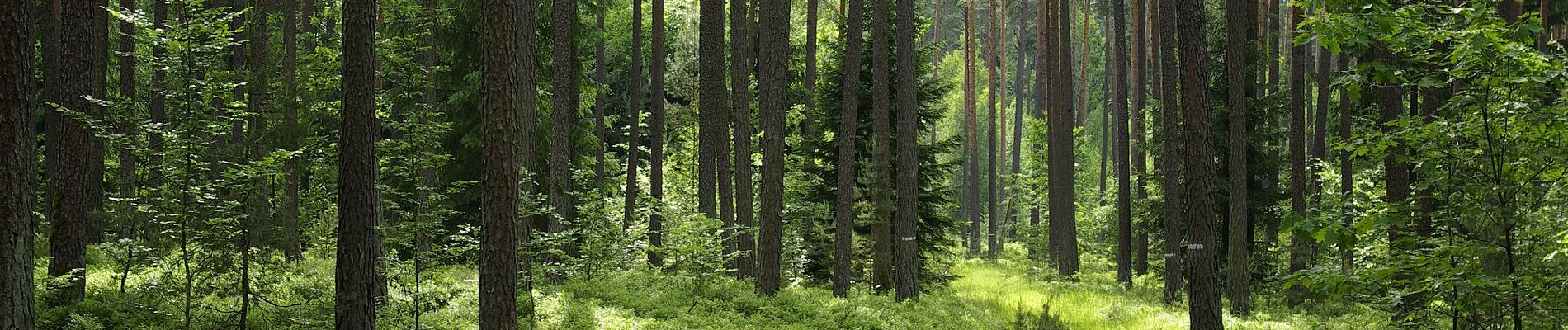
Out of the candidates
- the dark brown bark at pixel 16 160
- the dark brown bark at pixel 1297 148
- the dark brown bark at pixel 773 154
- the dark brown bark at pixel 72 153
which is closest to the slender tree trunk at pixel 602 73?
the dark brown bark at pixel 773 154

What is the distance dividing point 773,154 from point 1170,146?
678cm

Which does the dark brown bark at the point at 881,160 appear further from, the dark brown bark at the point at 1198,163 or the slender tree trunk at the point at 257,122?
the slender tree trunk at the point at 257,122

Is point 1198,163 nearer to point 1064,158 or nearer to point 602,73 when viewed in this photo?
point 1064,158

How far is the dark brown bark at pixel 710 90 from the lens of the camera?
1698 centimetres

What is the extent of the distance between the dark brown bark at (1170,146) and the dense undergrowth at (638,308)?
0.76 metres

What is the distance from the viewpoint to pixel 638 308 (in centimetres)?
1345

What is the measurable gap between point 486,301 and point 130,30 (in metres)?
10.5

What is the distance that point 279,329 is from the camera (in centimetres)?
1041

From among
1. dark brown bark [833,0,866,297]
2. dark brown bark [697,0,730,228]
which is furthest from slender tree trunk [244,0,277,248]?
dark brown bark [833,0,866,297]

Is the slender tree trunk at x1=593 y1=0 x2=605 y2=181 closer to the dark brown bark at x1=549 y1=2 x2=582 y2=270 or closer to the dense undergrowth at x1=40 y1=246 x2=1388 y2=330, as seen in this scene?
the dark brown bark at x1=549 y1=2 x2=582 y2=270

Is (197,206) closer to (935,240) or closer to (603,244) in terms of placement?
(603,244)

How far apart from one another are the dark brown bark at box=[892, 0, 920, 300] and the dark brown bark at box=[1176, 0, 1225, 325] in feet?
15.5

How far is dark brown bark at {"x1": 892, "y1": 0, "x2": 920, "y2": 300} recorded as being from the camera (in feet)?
51.6

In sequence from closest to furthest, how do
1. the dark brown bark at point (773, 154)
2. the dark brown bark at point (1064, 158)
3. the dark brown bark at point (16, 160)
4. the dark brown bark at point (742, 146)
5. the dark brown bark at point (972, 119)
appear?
the dark brown bark at point (16, 160) → the dark brown bark at point (773, 154) → the dark brown bark at point (742, 146) → the dark brown bark at point (1064, 158) → the dark brown bark at point (972, 119)
